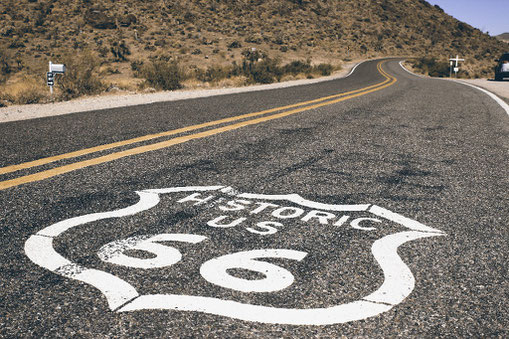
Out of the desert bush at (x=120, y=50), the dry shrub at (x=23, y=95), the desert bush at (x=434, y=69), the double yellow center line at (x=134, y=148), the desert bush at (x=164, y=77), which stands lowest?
the double yellow center line at (x=134, y=148)

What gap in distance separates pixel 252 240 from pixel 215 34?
54.8m

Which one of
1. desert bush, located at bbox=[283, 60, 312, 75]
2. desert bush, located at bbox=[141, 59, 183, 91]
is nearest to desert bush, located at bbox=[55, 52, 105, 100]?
desert bush, located at bbox=[141, 59, 183, 91]

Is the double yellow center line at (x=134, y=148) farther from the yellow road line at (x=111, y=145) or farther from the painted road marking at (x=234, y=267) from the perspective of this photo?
the painted road marking at (x=234, y=267)

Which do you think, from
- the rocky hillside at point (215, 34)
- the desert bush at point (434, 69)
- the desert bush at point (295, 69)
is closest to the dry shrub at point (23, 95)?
the rocky hillside at point (215, 34)

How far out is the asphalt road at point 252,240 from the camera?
1801mm

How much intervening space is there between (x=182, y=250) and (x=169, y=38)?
1944 inches

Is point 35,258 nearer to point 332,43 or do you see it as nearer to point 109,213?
point 109,213

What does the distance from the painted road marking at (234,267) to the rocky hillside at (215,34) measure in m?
15.0

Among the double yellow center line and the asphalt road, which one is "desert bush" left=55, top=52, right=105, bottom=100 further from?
the asphalt road

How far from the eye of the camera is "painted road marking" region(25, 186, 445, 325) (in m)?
1.84

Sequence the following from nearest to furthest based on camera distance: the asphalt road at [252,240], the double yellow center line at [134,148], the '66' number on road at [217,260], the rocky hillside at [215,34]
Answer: the asphalt road at [252,240], the '66' number on road at [217,260], the double yellow center line at [134,148], the rocky hillside at [215,34]

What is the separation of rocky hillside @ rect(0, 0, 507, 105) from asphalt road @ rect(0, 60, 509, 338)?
13.6 m

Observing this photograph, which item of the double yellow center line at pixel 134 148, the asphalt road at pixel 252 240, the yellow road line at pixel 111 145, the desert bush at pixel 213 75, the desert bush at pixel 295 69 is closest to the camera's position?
the asphalt road at pixel 252 240

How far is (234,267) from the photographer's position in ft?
7.18
